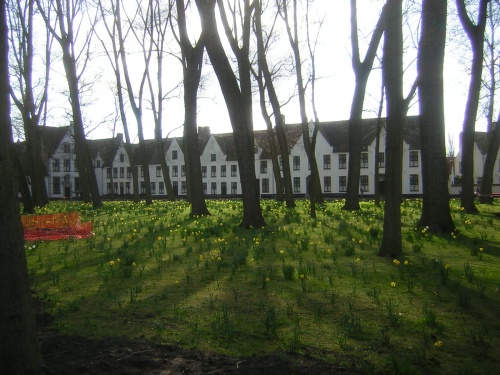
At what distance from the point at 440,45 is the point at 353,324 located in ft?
30.3

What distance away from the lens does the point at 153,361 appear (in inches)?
173

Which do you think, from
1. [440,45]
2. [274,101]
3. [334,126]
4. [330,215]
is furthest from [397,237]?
[334,126]

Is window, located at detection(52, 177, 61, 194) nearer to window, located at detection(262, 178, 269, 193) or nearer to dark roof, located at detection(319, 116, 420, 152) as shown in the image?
window, located at detection(262, 178, 269, 193)

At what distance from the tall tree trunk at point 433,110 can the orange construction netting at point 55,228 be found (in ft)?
29.3

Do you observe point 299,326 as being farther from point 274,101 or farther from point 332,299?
point 274,101

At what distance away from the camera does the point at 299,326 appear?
210 inches

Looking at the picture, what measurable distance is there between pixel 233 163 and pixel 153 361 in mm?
67696

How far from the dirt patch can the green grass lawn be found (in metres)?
0.21

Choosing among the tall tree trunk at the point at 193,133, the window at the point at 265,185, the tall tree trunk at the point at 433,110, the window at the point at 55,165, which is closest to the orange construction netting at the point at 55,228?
the tall tree trunk at the point at 193,133

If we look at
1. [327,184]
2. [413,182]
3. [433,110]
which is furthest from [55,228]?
[413,182]

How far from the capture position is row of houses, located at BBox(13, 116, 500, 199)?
6112 centimetres

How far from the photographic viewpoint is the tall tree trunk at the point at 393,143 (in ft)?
28.8

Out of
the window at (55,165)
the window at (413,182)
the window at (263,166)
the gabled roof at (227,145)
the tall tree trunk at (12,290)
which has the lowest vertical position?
the window at (413,182)

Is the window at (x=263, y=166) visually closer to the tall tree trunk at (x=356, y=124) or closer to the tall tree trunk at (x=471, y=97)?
the tall tree trunk at (x=356, y=124)
